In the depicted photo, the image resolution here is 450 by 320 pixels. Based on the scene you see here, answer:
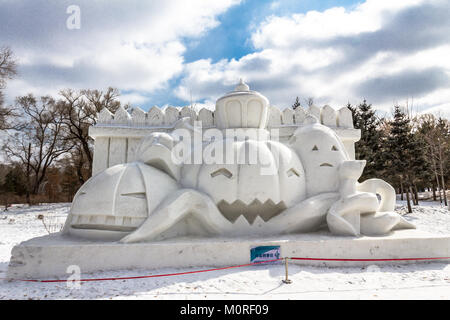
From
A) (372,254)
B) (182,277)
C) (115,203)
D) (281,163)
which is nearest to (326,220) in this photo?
(372,254)

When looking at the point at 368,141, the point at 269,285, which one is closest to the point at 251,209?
the point at 269,285

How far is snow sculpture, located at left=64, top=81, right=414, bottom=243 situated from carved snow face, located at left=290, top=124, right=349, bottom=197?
0.8 inches

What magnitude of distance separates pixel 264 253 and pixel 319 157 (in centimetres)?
247

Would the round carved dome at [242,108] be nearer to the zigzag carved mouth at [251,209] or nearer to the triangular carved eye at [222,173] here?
the triangular carved eye at [222,173]

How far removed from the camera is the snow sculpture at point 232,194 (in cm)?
498

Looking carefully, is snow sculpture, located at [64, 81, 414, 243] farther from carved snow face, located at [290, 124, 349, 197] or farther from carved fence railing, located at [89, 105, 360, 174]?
carved fence railing, located at [89, 105, 360, 174]

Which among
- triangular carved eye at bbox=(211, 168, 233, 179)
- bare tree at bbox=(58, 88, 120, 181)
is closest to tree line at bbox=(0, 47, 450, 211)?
bare tree at bbox=(58, 88, 120, 181)

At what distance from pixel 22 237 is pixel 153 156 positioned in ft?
24.4

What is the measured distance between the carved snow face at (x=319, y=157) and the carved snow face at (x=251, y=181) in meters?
0.28

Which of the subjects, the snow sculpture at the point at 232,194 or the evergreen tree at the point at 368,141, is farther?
the evergreen tree at the point at 368,141

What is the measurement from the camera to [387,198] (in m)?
6.12

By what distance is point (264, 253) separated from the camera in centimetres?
477

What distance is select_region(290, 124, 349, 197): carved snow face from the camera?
589 cm

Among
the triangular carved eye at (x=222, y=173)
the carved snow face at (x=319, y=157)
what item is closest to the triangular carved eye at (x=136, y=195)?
the triangular carved eye at (x=222, y=173)
